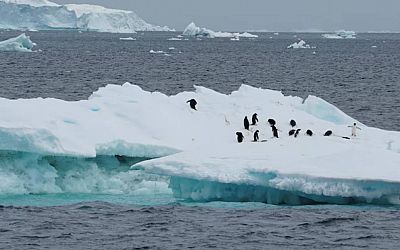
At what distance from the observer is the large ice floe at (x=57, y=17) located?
441 ft

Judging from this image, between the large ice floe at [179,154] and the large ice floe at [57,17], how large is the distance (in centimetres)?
11172

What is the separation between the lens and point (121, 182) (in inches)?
732

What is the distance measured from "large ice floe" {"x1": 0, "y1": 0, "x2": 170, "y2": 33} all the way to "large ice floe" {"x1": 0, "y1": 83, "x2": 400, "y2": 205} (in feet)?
→ 367

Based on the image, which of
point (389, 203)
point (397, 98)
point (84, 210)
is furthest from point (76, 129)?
point (397, 98)

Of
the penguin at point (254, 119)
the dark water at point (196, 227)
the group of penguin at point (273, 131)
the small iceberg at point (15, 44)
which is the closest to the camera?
Result: the dark water at point (196, 227)

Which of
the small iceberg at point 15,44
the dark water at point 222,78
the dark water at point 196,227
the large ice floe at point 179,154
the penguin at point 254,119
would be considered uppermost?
the small iceberg at point 15,44

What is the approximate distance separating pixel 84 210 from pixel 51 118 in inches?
157

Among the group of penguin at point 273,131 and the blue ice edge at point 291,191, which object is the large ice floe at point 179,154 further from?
the group of penguin at point 273,131

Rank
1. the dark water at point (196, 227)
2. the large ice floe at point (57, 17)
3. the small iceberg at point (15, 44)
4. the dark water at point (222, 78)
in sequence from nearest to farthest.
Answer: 1. the dark water at point (196, 227)
2. the dark water at point (222, 78)
3. the small iceberg at point (15, 44)
4. the large ice floe at point (57, 17)

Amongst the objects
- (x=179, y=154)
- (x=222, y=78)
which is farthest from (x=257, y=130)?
(x=222, y=78)

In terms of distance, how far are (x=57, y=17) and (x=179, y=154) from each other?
130 meters

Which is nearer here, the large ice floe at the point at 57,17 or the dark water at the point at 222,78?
the dark water at the point at 222,78

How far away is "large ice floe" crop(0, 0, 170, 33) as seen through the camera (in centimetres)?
13438

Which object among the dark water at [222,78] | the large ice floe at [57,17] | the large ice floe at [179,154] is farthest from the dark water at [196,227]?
the large ice floe at [57,17]
